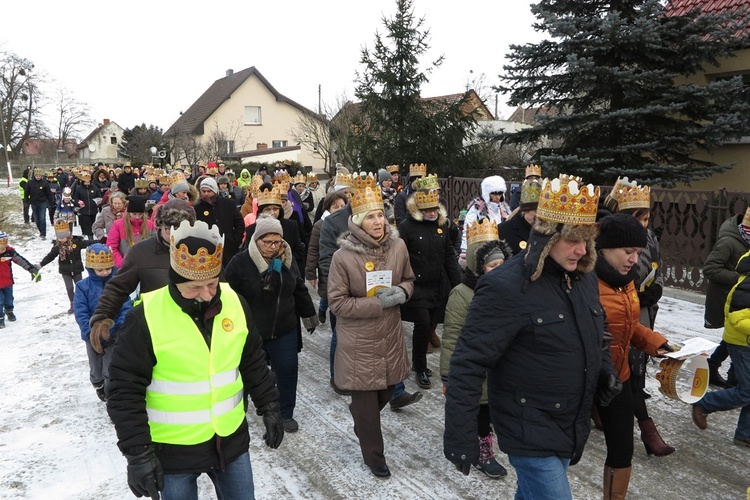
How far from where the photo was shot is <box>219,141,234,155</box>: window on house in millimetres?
41641

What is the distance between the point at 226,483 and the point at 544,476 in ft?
5.28

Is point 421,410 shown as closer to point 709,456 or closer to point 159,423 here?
point 709,456

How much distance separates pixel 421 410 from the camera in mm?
5539

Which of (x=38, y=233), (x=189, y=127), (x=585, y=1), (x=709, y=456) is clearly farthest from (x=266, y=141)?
(x=709, y=456)

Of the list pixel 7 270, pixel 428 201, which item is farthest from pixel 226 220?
pixel 7 270

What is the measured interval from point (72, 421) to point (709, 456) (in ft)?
18.4

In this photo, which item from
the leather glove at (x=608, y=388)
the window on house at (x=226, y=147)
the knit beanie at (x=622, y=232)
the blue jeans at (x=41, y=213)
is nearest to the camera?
the leather glove at (x=608, y=388)

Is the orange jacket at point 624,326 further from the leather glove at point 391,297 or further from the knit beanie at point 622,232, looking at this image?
the leather glove at point 391,297

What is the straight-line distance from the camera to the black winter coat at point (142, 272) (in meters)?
4.37

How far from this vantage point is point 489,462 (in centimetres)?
433

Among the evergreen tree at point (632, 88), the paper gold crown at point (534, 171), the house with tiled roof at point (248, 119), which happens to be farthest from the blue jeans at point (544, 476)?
the house with tiled roof at point (248, 119)

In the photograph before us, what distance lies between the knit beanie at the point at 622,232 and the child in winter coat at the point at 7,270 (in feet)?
27.7

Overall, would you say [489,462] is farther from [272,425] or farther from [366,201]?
[366,201]

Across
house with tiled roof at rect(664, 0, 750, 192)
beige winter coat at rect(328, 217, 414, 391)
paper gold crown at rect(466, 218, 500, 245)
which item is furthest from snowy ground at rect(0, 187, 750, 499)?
house with tiled roof at rect(664, 0, 750, 192)
